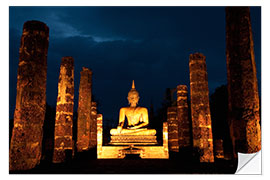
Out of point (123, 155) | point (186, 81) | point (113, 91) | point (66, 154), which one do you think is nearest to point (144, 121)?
point (123, 155)

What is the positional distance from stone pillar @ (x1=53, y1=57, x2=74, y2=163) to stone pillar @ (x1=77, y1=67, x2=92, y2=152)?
7.06ft

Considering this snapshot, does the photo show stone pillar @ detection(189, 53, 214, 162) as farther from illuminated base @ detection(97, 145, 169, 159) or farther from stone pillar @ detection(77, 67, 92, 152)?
stone pillar @ detection(77, 67, 92, 152)

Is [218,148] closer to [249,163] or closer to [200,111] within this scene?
[200,111]

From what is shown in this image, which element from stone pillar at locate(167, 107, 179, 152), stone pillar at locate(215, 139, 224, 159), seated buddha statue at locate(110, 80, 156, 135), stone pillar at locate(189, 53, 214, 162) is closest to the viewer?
stone pillar at locate(189, 53, 214, 162)

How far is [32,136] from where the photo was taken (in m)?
5.88

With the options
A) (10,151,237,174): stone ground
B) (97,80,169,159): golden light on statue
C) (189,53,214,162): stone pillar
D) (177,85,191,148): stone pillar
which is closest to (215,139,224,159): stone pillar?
(177,85,191,148): stone pillar

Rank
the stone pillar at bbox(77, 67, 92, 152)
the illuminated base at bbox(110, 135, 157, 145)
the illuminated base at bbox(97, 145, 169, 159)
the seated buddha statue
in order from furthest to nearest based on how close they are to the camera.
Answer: the seated buddha statue < the stone pillar at bbox(77, 67, 92, 152) < the illuminated base at bbox(110, 135, 157, 145) < the illuminated base at bbox(97, 145, 169, 159)

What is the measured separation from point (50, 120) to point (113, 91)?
118 ft

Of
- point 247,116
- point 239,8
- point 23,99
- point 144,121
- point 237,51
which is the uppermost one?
point 239,8

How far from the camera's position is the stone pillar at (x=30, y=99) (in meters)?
5.68

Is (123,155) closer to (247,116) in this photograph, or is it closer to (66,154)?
(66,154)

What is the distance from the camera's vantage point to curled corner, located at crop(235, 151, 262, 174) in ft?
16.2

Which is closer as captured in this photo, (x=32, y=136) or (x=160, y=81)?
(x=32, y=136)

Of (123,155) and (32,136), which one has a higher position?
(32,136)
